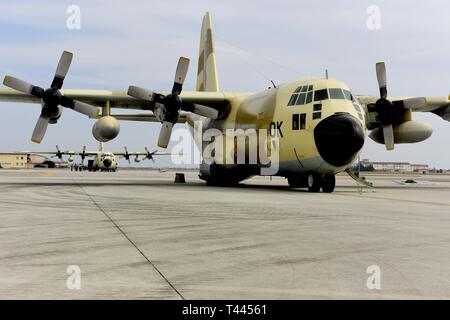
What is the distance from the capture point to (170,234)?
841cm

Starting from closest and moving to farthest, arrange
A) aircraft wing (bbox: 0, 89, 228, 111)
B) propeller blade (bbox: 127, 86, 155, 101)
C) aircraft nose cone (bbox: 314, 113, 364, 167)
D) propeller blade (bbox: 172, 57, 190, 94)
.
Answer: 1. aircraft nose cone (bbox: 314, 113, 364, 167)
2. propeller blade (bbox: 127, 86, 155, 101)
3. propeller blade (bbox: 172, 57, 190, 94)
4. aircraft wing (bbox: 0, 89, 228, 111)

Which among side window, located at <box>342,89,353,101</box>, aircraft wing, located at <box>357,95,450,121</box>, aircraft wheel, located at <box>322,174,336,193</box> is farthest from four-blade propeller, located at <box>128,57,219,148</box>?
aircraft wing, located at <box>357,95,450,121</box>

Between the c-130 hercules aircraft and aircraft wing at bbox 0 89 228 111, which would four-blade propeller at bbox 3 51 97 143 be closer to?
the c-130 hercules aircraft

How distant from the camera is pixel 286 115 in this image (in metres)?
22.2

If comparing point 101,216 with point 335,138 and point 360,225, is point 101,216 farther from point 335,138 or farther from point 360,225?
point 335,138

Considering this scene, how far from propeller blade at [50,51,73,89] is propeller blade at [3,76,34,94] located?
1.15 meters

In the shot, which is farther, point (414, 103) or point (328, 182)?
point (414, 103)

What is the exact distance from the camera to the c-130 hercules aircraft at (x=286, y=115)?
1994 centimetres

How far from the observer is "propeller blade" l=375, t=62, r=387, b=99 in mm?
25812

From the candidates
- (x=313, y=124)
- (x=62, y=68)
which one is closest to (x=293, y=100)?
(x=313, y=124)

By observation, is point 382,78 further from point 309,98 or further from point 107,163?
point 107,163

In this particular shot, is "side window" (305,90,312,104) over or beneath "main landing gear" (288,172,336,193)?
over

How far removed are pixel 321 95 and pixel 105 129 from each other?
36.4 feet
